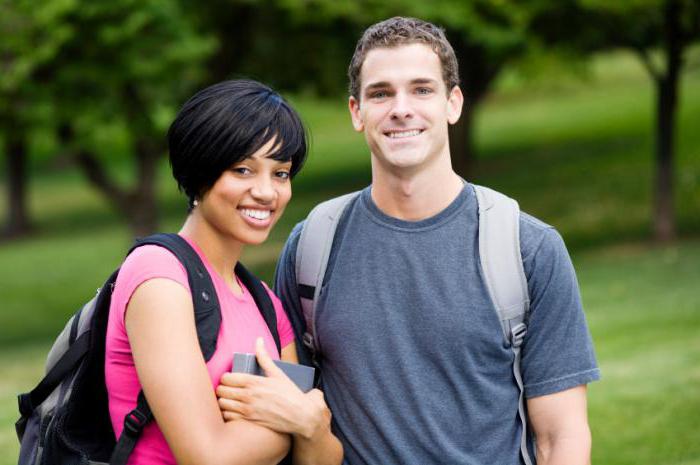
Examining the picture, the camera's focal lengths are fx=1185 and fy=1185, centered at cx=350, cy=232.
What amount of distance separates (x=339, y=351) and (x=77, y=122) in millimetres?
13476

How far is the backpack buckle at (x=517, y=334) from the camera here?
3438 millimetres

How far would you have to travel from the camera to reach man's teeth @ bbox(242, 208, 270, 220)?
3.39m

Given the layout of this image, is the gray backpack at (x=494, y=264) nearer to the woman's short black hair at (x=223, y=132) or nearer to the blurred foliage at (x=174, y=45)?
the woman's short black hair at (x=223, y=132)

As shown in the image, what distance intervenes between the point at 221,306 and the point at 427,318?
61 cm

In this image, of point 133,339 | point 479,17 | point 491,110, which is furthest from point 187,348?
point 491,110

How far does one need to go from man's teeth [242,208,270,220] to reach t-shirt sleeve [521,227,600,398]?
76 centimetres

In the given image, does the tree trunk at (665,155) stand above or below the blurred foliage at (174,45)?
below

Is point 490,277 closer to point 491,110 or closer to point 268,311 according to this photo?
point 268,311

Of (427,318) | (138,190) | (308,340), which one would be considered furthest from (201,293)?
(138,190)

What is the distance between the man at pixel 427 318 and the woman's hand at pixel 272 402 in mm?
233

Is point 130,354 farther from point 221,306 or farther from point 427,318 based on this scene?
point 427,318

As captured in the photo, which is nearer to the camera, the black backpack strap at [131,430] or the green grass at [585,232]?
the black backpack strap at [131,430]

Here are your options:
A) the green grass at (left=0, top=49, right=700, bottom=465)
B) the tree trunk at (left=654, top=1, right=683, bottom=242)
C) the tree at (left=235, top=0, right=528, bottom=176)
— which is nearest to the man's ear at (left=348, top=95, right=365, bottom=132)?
the green grass at (left=0, top=49, right=700, bottom=465)

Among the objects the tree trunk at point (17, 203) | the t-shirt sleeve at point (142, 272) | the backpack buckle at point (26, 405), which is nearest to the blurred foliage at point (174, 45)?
the backpack buckle at point (26, 405)
